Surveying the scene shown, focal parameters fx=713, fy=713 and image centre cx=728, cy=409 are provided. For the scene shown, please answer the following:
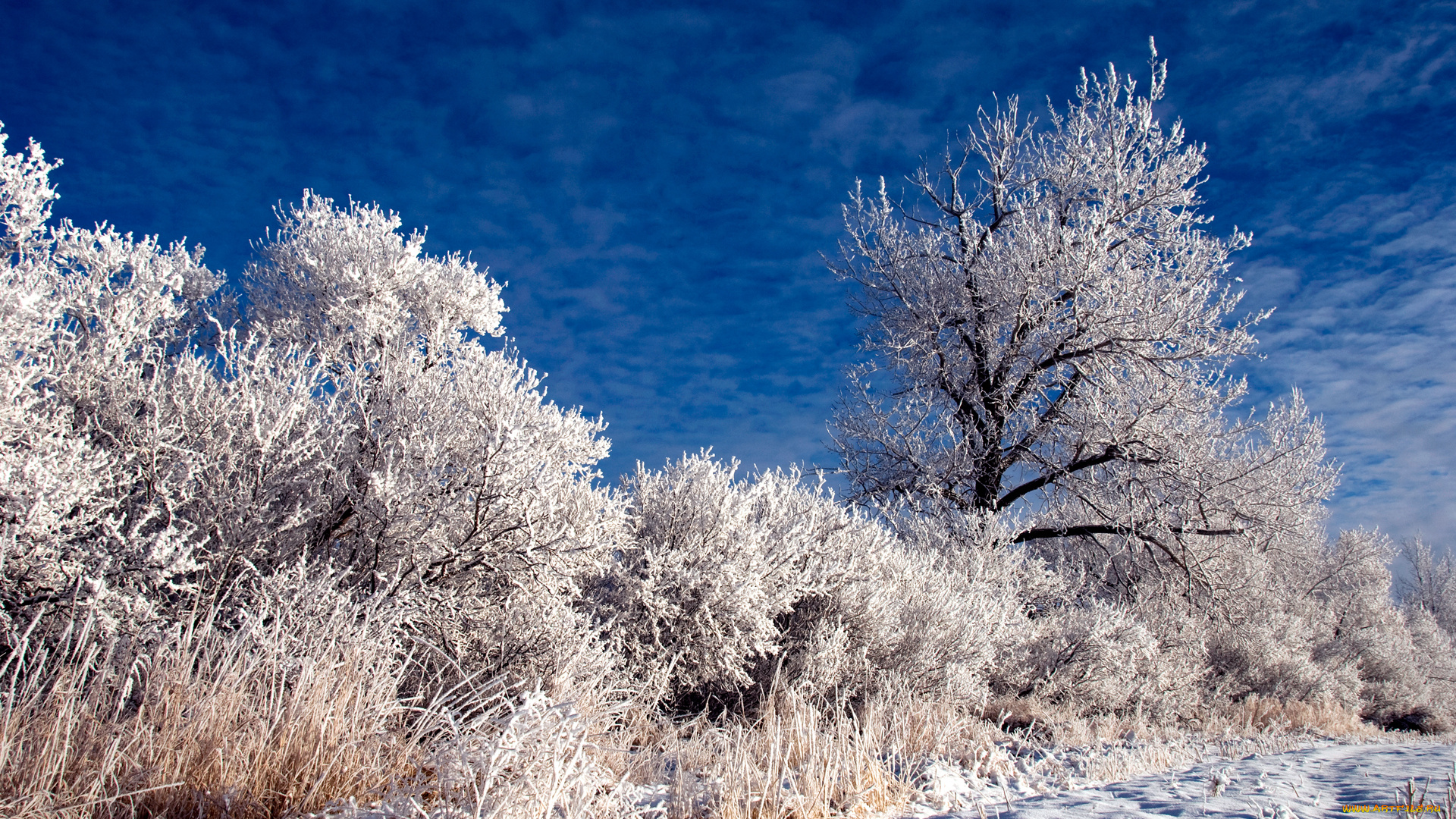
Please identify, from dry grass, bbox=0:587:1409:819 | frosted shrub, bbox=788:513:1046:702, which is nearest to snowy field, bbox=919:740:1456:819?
dry grass, bbox=0:587:1409:819

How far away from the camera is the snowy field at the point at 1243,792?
3.08m

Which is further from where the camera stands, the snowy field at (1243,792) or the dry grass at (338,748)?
the snowy field at (1243,792)

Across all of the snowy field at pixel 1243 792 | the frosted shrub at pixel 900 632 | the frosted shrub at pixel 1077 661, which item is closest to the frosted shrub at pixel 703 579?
the frosted shrub at pixel 900 632

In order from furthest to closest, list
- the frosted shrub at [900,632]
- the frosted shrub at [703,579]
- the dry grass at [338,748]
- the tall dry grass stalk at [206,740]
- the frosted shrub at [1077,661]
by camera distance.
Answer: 1. the frosted shrub at [1077,661]
2. the frosted shrub at [900,632]
3. the frosted shrub at [703,579]
4. the tall dry grass stalk at [206,740]
5. the dry grass at [338,748]

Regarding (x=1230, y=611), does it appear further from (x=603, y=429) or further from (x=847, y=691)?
(x=603, y=429)

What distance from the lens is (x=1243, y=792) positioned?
356cm

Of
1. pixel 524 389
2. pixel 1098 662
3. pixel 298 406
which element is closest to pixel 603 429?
pixel 524 389

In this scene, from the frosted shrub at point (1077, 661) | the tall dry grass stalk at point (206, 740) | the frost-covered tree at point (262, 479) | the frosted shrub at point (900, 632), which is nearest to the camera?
the tall dry grass stalk at point (206, 740)

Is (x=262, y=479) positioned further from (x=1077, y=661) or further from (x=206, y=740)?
(x=1077, y=661)

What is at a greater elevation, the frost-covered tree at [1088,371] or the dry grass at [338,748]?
the frost-covered tree at [1088,371]

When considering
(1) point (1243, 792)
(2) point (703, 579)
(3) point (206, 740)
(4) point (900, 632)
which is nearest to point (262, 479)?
(3) point (206, 740)

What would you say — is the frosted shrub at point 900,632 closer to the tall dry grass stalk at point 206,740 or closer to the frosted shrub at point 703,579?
the frosted shrub at point 703,579

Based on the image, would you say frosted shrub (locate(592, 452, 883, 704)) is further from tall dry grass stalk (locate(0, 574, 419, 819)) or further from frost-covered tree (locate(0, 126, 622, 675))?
tall dry grass stalk (locate(0, 574, 419, 819))

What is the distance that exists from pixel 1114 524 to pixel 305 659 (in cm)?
1215
